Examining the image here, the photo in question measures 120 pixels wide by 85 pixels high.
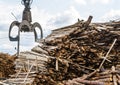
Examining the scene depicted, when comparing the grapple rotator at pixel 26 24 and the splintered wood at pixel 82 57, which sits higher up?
the grapple rotator at pixel 26 24

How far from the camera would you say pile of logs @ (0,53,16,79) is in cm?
2305

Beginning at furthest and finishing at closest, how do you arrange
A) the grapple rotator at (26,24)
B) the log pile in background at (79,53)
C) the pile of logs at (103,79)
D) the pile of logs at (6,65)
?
the grapple rotator at (26,24), the pile of logs at (6,65), the log pile in background at (79,53), the pile of logs at (103,79)

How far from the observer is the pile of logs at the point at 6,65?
23050mm

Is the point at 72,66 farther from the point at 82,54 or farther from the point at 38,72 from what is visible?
the point at 38,72

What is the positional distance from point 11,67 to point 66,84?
10.5 meters

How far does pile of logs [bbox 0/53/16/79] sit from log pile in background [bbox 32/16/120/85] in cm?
760

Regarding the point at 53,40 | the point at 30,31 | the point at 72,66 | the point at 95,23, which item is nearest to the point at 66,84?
the point at 72,66

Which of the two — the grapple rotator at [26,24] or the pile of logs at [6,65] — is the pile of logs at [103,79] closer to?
the pile of logs at [6,65]

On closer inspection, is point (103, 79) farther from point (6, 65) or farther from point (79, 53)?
point (6, 65)

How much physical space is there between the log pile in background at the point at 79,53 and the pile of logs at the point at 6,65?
7596 millimetres

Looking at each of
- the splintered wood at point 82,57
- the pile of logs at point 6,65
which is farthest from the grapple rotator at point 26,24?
the splintered wood at point 82,57

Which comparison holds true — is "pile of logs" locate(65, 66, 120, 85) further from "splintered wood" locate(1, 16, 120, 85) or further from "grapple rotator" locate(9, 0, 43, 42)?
"grapple rotator" locate(9, 0, 43, 42)

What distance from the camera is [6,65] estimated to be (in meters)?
23.4

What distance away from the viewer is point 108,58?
14273 millimetres
